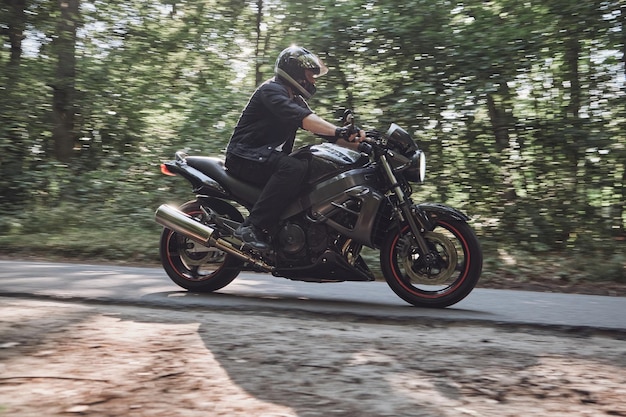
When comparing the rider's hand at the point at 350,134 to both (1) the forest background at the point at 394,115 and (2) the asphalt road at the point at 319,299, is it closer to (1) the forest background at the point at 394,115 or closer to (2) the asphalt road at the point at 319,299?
(2) the asphalt road at the point at 319,299

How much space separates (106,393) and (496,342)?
7.66ft

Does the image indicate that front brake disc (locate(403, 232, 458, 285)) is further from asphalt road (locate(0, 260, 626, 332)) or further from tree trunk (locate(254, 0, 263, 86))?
tree trunk (locate(254, 0, 263, 86))

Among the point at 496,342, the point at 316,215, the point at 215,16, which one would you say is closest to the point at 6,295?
the point at 316,215

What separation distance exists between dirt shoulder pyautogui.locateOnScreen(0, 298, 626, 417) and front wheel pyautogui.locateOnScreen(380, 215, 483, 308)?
659 millimetres

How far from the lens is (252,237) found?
5449 millimetres

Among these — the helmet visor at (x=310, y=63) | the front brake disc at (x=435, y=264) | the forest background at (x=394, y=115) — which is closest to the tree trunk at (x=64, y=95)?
the forest background at (x=394, y=115)

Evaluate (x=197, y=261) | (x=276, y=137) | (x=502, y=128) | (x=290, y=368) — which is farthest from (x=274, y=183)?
(x=502, y=128)

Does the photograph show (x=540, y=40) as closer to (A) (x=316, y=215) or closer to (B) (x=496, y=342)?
(A) (x=316, y=215)

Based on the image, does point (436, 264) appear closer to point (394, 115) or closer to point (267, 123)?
point (267, 123)

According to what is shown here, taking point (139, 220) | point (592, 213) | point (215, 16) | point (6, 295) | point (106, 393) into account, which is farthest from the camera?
point (215, 16)

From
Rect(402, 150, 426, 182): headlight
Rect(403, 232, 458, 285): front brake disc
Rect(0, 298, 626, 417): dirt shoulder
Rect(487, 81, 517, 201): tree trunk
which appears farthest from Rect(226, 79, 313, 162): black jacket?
Rect(487, 81, 517, 201): tree trunk

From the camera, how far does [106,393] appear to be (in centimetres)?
295

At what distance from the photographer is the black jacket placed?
17.6 feet

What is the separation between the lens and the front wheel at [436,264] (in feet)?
16.7
